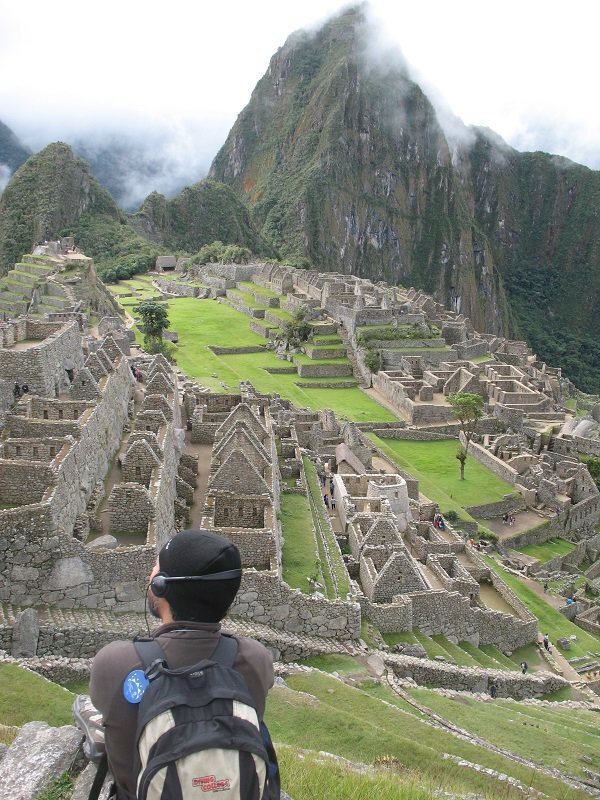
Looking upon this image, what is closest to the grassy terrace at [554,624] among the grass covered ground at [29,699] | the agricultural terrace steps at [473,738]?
the agricultural terrace steps at [473,738]

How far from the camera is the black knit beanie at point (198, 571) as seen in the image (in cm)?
436

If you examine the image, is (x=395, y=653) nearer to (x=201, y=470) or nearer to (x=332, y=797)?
(x=201, y=470)

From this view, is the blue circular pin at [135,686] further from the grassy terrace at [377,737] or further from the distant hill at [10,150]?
the distant hill at [10,150]

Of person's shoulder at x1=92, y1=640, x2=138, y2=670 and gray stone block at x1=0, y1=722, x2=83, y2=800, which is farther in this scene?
gray stone block at x1=0, y1=722, x2=83, y2=800

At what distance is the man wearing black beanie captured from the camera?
424cm

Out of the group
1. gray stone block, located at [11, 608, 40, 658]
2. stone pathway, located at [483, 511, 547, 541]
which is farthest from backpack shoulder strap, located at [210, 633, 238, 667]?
stone pathway, located at [483, 511, 547, 541]

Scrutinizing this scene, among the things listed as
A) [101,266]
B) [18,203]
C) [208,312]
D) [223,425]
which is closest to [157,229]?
[18,203]

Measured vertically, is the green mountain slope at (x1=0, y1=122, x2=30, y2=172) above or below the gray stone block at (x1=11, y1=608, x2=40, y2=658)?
above

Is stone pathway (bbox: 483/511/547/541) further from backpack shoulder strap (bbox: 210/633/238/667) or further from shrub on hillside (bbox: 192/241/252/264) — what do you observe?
shrub on hillside (bbox: 192/241/252/264)

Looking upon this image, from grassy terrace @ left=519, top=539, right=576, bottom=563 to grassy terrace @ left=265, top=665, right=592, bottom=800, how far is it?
25.2 meters

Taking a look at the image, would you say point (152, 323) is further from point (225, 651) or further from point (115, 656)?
point (225, 651)

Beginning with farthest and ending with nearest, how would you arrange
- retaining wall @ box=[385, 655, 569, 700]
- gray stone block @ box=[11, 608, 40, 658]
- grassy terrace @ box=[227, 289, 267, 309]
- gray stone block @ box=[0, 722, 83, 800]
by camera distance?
1. grassy terrace @ box=[227, 289, 267, 309]
2. retaining wall @ box=[385, 655, 569, 700]
3. gray stone block @ box=[11, 608, 40, 658]
4. gray stone block @ box=[0, 722, 83, 800]

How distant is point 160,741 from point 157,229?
13935 centimetres

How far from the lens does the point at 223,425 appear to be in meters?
23.1
